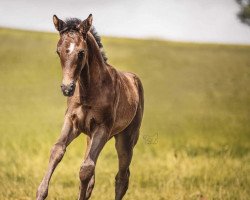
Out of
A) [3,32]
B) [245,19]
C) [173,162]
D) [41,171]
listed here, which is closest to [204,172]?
[173,162]

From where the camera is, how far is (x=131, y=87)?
30.7 ft

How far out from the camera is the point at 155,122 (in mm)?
20281

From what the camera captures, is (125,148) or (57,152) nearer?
(57,152)

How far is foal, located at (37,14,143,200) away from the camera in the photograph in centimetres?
721

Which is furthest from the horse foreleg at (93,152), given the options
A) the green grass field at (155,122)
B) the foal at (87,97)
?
the green grass field at (155,122)

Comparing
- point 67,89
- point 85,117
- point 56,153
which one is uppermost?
point 67,89

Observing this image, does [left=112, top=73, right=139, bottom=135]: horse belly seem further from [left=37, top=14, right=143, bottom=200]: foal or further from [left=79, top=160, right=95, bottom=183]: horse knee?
[left=79, top=160, right=95, bottom=183]: horse knee

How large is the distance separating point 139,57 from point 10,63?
5.86 meters

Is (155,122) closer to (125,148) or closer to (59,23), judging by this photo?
(125,148)

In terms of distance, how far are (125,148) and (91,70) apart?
1.87 meters

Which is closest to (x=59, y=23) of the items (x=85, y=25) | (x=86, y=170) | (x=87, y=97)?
(x=85, y=25)

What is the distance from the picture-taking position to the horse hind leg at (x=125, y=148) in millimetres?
9438

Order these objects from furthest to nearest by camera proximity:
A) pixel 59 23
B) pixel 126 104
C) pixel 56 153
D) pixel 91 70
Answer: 1. pixel 126 104
2. pixel 91 70
3. pixel 56 153
4. pixel 59 23

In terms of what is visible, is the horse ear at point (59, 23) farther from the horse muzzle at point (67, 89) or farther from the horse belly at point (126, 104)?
the horse belly at point (126, 104)
